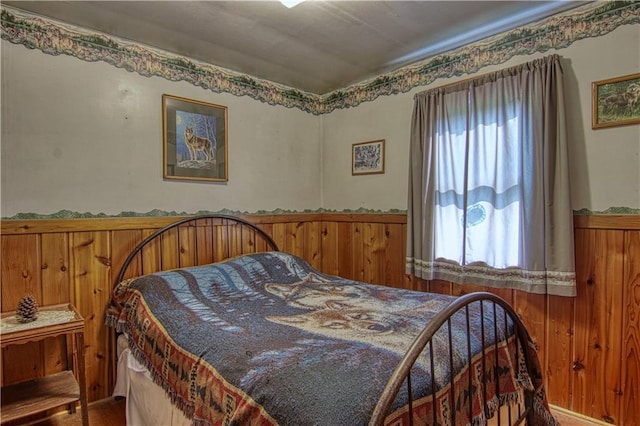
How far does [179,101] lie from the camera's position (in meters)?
2.74

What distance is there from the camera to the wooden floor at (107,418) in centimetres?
215

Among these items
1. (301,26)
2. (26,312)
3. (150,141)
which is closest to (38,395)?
(26,312)

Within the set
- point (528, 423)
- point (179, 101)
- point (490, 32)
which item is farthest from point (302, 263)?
point (490, 32)

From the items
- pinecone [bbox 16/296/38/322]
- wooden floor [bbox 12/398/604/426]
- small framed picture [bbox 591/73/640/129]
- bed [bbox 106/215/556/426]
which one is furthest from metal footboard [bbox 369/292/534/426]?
pinecone [bbox 16/296/38/322]

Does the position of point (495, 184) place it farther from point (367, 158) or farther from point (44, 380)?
point (44, 380)

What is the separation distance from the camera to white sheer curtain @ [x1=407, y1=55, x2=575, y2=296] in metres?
2.21

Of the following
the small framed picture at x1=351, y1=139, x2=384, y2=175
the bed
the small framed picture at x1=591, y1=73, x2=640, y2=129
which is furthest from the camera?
the small framed picture at x1=351, y1=139, x2=384, y2=175

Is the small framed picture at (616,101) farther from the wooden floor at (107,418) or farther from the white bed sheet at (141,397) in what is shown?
the white bed sheet at (141,397)

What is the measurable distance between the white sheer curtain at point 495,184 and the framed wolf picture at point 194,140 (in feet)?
5.13

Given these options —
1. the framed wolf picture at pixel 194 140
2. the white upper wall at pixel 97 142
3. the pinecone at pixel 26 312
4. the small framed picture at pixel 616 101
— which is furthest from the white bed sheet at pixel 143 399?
the small framed picture at pixel 616 101

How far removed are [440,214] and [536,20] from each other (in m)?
1.40

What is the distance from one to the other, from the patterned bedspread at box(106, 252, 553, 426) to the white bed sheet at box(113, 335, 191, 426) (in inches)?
3.1

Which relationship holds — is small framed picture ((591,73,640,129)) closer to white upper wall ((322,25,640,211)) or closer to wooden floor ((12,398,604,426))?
white upper wall ((322,25,640,211))

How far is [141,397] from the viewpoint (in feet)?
6.47
